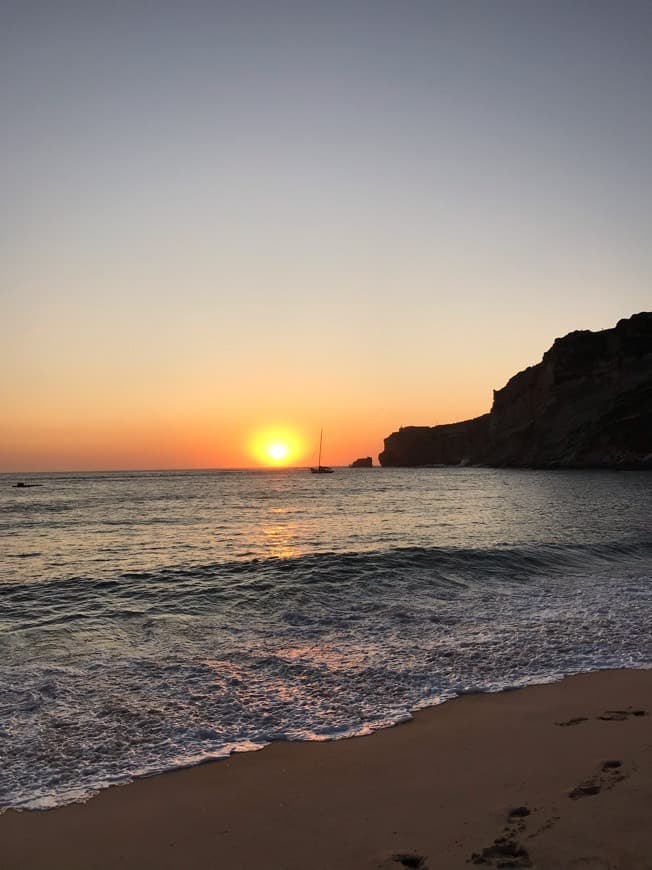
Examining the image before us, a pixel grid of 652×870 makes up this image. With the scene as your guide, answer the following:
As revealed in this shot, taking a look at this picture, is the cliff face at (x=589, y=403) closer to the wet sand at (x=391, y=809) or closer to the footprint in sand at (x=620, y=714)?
the footprint in sand at (x=620, y=714)

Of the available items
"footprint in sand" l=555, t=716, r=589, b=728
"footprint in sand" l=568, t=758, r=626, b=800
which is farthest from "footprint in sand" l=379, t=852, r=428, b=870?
"footprint in sand" l=555, t=716, r=589, b=728

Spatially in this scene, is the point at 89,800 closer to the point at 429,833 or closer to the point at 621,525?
the point at 429,833

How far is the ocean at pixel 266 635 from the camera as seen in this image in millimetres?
7066

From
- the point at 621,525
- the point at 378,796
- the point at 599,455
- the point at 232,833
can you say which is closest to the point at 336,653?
the point at 378,796

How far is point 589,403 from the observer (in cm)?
12112

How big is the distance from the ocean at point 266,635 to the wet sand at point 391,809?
541 millimetres

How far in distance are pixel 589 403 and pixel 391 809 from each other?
12924cm

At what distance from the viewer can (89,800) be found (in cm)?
560

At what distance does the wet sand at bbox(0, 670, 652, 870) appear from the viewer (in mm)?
4465

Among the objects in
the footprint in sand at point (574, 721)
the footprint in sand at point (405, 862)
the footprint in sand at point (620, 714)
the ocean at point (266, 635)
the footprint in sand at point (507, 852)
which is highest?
the footprint in sand at point (507, 852)

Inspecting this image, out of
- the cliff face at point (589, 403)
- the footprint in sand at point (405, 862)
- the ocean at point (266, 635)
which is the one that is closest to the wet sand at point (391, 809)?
the footprint in sand at point (405, 862)

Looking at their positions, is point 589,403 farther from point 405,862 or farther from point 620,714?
point 405,862

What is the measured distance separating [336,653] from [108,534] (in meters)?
21.9

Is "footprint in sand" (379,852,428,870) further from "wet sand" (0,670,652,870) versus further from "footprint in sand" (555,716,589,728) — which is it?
"footprint in sand" (555,716,589,728)
